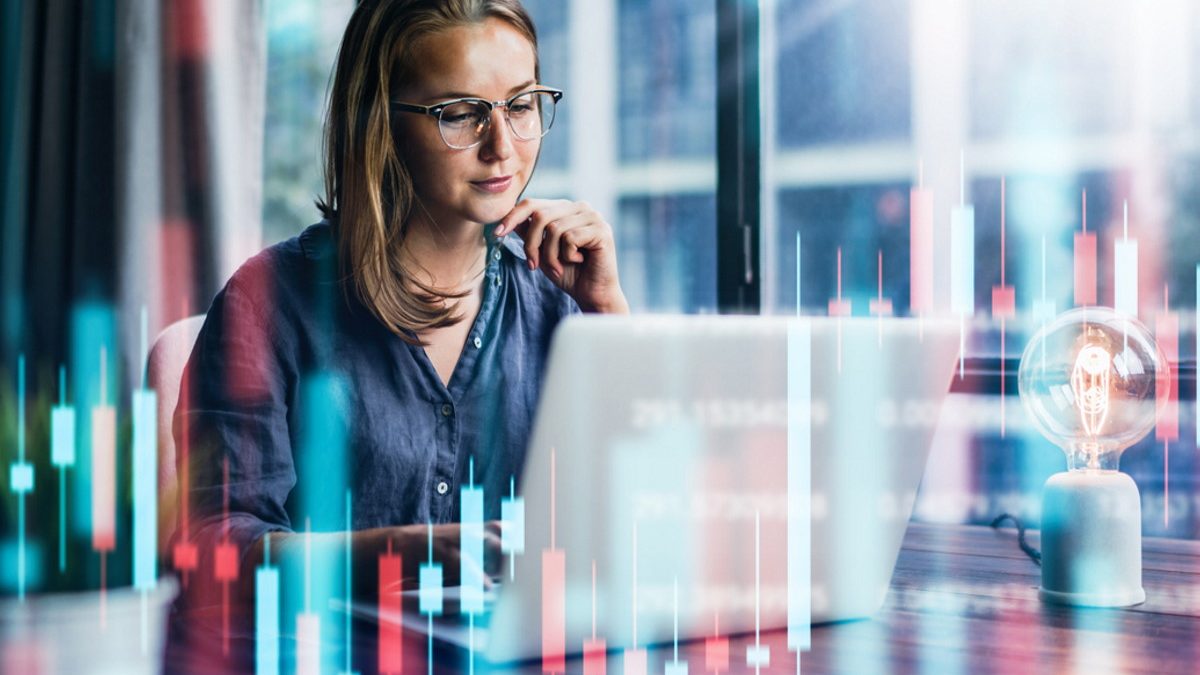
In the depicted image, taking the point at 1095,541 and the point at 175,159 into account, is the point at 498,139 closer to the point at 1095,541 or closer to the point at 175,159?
the point at 1095,541

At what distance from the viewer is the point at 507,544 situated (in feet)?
2.32

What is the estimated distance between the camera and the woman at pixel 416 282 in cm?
132

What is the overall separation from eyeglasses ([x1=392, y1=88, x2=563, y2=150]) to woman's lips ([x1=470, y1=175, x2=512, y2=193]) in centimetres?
5

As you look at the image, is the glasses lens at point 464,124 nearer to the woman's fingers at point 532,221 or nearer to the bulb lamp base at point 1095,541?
the woman's fingers at point 532,221

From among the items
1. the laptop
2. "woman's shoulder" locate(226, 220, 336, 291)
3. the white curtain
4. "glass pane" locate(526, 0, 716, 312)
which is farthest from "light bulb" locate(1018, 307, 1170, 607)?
"glass pane" locate(526, 0, 716, 312)

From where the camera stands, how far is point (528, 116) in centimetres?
140

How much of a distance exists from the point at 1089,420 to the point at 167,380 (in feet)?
3.40

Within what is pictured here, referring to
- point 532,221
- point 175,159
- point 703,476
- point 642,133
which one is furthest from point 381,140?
point 642,133

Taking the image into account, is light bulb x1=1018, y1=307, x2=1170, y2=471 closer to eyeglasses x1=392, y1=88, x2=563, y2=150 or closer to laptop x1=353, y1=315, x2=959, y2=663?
laptop x1=353, y1=315, x2=959, y2=663

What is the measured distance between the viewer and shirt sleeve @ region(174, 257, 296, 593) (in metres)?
1.10

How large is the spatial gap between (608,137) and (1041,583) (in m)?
2.76

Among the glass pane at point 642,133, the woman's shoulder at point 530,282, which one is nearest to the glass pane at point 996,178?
the glass pane at point 642,133

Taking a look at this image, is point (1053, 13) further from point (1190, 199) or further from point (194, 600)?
point (194, 600)

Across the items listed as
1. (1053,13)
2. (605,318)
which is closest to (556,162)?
(1053,13)
